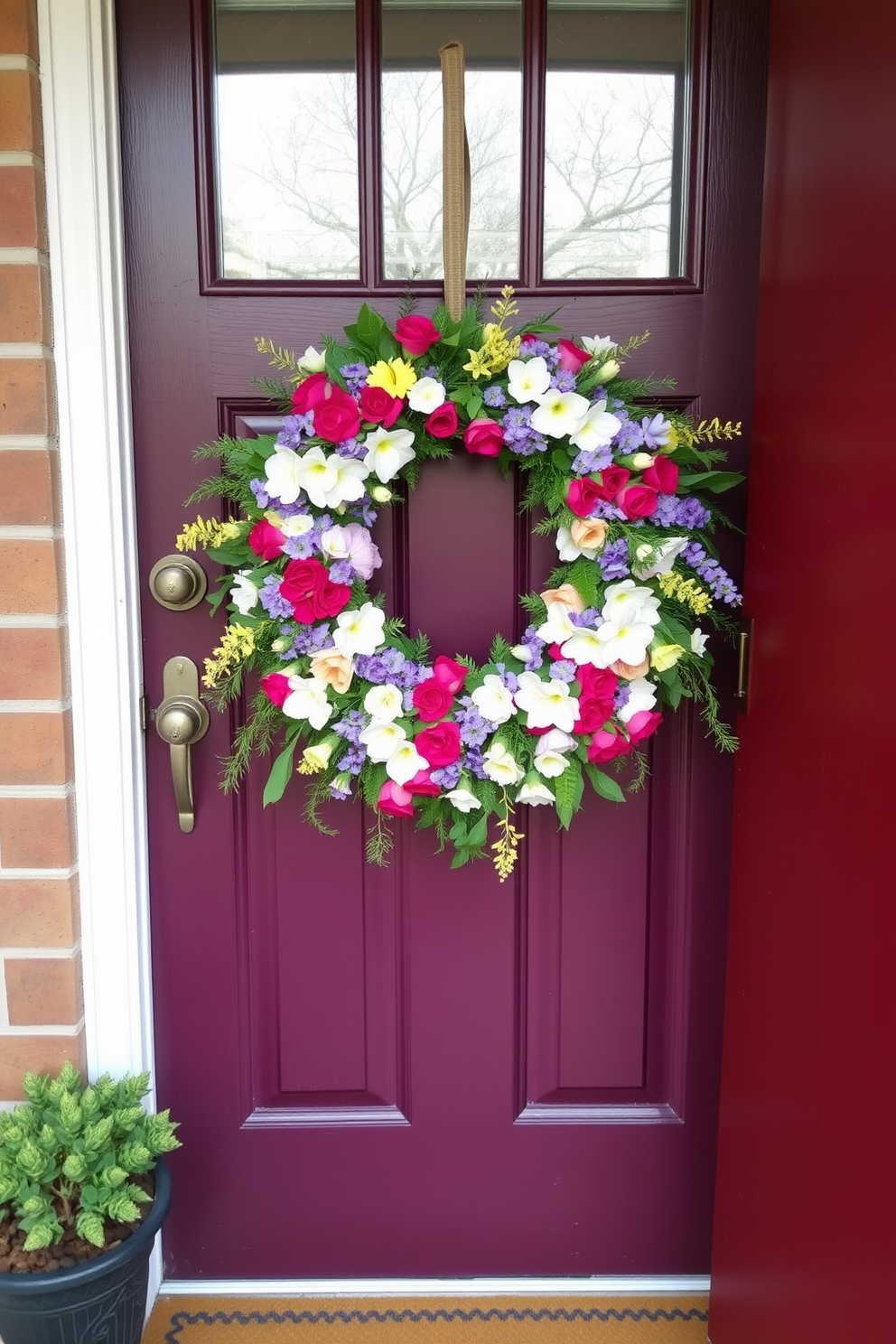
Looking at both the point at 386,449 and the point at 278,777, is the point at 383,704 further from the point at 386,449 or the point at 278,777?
the point at 386,449

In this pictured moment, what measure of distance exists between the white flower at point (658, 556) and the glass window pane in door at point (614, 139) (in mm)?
431

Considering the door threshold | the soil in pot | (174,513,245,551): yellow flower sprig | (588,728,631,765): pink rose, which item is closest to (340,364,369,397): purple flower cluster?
(174,513,245,551): yellow flower sprig

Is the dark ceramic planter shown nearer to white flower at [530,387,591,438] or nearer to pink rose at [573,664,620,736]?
pink rose at [573,664,620,736]

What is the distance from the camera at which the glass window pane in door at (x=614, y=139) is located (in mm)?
1269

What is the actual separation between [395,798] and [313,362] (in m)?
0.58

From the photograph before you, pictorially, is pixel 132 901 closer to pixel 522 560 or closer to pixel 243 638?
pixel 243 638

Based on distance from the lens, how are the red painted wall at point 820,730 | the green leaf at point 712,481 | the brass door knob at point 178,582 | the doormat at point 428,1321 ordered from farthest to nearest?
the doormat at point 428,1321 → the brass door knob at point 178,582 → the green leaf at point 712,481 → the red painted wall at point 820,730

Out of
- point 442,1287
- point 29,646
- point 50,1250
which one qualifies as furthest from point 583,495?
point 442,1287

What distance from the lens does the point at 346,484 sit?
46.1 inches

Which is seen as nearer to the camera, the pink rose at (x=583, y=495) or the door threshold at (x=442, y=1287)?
the pink rose at (x=583, y=495)

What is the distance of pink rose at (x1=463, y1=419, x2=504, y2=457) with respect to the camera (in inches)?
46.4

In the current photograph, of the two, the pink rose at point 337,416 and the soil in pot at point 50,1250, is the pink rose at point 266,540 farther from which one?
the soil in pot at point 50,1250

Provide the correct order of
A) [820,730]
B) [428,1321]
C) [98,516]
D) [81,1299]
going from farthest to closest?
[428,1321] < [98,516] < [81,1299] < [820,730]

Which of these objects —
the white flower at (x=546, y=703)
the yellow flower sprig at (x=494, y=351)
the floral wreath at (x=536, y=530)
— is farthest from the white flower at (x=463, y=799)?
the yellow flower sprig at (x=494, y=351)
